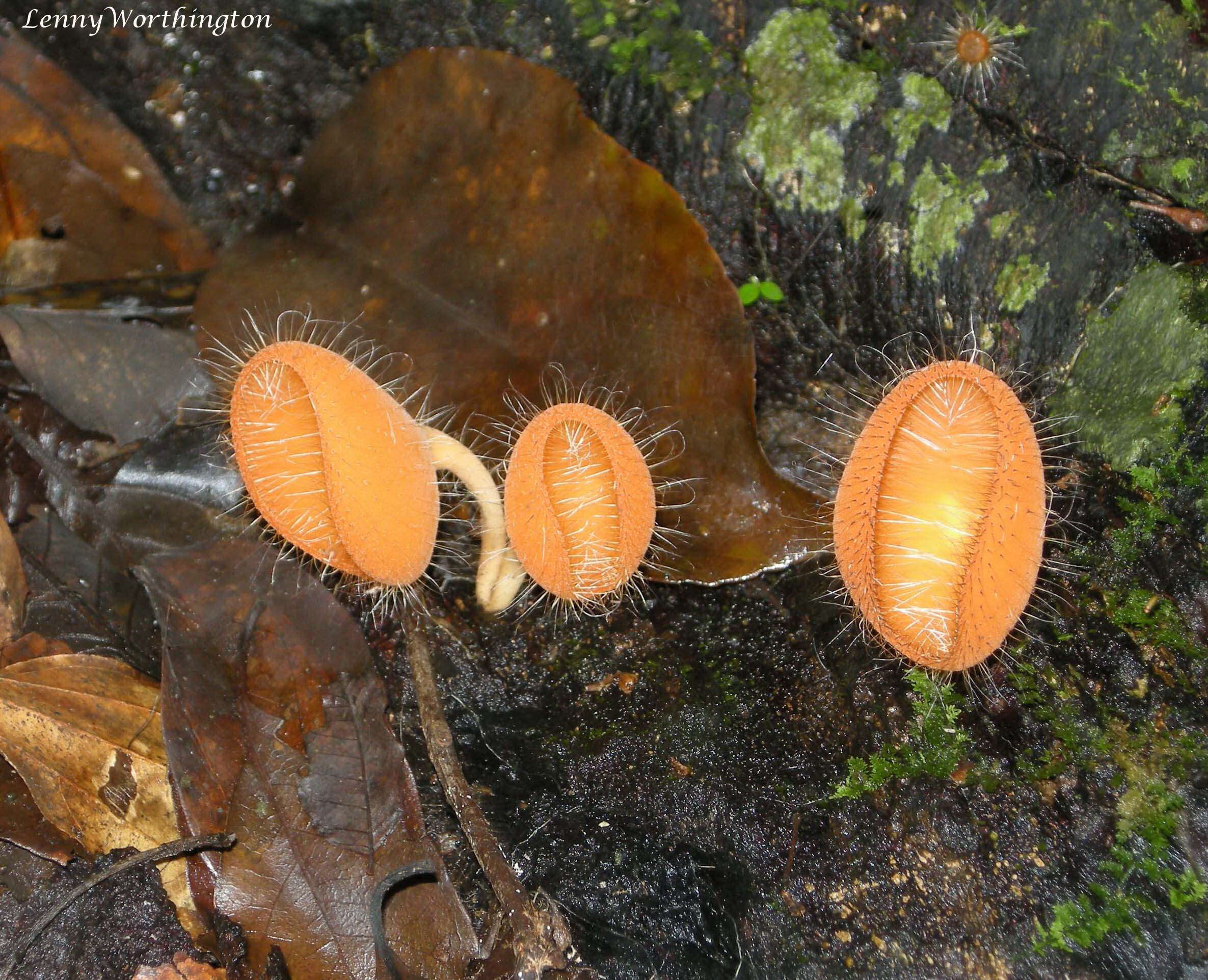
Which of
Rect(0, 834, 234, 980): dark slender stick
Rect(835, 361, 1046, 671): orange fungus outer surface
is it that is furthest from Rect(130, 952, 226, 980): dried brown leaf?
Rect(835, 361, 1046, 671): orange fungus outer surface

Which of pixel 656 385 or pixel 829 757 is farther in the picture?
pixel 656 385

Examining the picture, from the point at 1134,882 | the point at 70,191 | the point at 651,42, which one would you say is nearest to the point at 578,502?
the point at 651,42

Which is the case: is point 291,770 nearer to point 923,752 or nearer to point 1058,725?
point 923,752

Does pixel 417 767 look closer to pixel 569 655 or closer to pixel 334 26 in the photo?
pixel 569 655

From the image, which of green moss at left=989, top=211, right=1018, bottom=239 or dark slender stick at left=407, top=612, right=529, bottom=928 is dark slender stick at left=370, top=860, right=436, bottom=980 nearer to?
dark slender stick at left=407, top=612, right=529, bottom=928

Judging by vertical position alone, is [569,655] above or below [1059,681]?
below

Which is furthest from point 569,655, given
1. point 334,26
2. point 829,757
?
point 334,26
